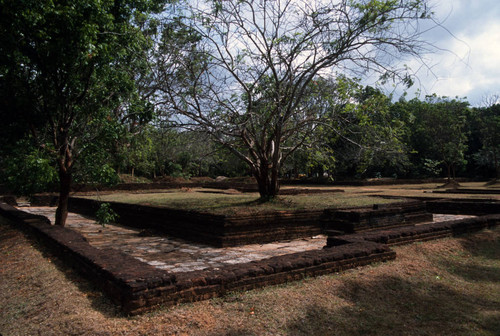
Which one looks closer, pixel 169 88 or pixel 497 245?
pixel 497 245

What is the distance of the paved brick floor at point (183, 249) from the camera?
18.7 ft

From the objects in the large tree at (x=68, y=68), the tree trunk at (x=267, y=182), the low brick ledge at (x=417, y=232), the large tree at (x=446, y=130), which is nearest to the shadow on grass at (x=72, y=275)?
the large tree at (x=68, y=68)

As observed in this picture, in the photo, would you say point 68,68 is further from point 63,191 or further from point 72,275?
point 72,275

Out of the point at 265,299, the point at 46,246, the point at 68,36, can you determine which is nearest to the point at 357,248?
the point at 265,299

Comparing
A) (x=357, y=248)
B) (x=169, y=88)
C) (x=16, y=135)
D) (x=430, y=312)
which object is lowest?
(x=430, y=312)

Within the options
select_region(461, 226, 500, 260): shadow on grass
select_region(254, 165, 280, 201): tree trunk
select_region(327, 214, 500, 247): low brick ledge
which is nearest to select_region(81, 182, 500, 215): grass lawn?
select_region(254, 165, 280, 201): tree trunk

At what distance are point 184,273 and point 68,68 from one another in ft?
15.9

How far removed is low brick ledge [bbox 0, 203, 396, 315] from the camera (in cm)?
323

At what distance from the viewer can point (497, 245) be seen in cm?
641

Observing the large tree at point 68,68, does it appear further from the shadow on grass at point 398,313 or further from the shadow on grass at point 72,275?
the shadow on grass at point 398,313

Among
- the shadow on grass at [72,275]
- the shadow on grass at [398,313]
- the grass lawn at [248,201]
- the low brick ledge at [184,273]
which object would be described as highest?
the grass lawn at [248,201]

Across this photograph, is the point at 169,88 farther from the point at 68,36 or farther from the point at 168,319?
the point at 168,319

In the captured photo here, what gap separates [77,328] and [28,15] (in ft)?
15.4

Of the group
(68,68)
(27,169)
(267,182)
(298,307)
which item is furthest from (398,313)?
(68,68)
